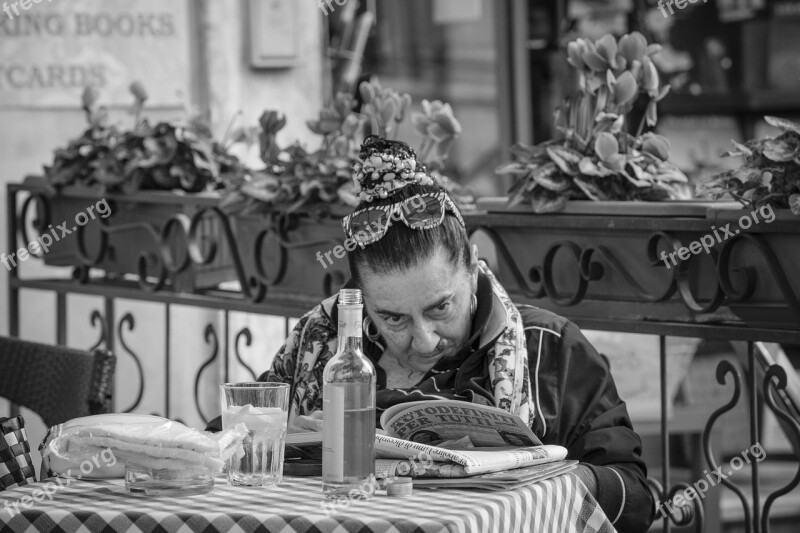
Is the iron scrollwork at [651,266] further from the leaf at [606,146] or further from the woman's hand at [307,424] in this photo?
the woman's hand at [307,424]

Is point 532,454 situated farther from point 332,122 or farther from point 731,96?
point 731,96

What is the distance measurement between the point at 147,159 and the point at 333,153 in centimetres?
71

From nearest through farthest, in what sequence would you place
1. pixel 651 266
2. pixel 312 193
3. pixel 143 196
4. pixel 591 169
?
1. pixel 651 266
2. pixel 591 169
3. pixel 312 193
4. pixel 143 196

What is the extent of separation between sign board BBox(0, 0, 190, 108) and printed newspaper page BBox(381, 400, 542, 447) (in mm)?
2572

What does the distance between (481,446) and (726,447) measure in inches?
145

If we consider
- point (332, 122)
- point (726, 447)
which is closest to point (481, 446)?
point (332, 122)

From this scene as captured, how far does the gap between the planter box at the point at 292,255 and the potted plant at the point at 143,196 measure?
0.13 m

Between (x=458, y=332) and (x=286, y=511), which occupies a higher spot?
(x=458, y=332)

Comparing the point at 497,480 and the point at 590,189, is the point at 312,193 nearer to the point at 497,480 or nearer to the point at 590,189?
the point at 590,189

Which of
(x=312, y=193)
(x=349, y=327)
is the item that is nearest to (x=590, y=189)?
(x=312, y=193)

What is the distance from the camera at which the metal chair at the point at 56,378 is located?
2.60 metres

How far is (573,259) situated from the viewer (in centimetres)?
259

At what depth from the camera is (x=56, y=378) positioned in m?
2.69

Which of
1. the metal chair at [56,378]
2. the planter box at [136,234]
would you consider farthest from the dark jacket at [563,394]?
the planter box at [136,234]
